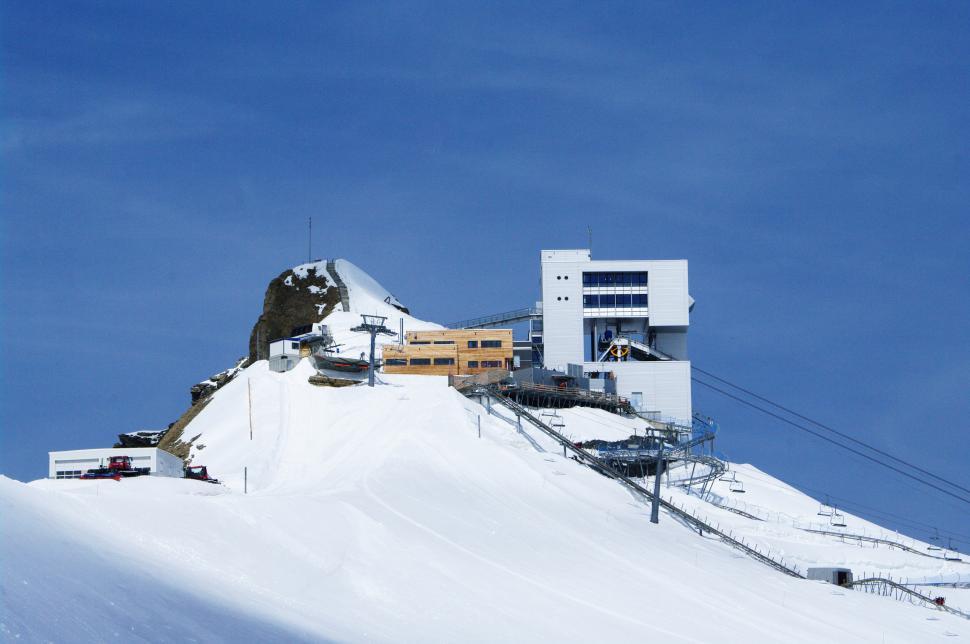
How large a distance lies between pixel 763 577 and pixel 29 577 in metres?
42.6

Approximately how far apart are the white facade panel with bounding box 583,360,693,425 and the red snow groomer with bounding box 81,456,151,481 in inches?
2037

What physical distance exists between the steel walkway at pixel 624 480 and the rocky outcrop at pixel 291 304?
131ft

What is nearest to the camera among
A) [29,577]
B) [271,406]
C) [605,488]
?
[29,577]

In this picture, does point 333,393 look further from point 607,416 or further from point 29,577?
point 29,577

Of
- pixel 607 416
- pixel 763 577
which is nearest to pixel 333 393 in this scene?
pixel 607 416

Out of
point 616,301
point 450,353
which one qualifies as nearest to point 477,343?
point 450,353

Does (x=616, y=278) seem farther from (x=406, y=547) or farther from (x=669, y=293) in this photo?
(x=406, y=547)

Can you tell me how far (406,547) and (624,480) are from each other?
1177 inches

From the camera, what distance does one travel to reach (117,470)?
69.6 m

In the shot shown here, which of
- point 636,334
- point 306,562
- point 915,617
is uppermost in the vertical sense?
point 636,334

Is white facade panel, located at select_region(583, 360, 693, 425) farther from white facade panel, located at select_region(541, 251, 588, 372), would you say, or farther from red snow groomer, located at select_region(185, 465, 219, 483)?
red snow groomer, located at select_region(185, 465, 219, 483)

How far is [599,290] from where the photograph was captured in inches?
4660

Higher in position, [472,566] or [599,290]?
[599,290]

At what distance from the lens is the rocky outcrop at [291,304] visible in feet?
436
